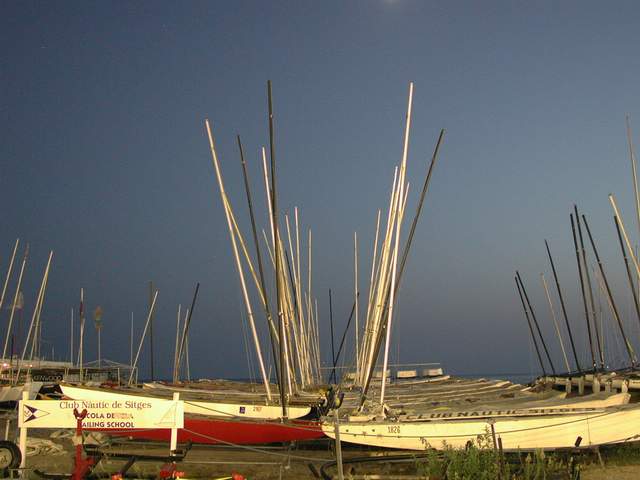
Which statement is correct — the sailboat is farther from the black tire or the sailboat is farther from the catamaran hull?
the black tire

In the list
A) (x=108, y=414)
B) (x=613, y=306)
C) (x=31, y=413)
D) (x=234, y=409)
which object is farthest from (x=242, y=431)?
(x=613, y=306)

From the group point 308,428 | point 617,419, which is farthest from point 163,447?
point 617,419

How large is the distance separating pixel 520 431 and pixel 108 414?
8.20m

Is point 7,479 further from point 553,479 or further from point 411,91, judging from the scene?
point 411,91

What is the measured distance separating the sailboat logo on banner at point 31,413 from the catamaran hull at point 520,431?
19.3 feet

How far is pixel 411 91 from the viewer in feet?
54.0

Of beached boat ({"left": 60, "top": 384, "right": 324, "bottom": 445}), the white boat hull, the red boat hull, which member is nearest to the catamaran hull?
beached boat ({"left": 60, "top": 384, "right": 324, "bottom": 445})

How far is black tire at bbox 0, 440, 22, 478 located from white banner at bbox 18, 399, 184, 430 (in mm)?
578

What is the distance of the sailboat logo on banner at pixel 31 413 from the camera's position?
10633 millimetres

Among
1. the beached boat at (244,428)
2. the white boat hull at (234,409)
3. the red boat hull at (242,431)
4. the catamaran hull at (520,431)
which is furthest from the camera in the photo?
the white boat hull at (234,409)

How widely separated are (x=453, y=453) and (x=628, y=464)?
5005mm

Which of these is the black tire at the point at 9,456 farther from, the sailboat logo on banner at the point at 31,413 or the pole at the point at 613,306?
the pole at the point at 613,306

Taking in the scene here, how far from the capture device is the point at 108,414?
1073 cm

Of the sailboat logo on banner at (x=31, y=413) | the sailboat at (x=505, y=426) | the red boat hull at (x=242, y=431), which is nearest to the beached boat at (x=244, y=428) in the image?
the red boat hull at (x=242, y=431)
